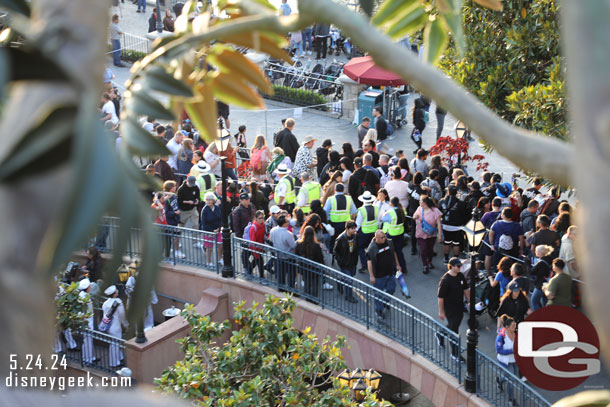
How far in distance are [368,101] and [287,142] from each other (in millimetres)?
5017

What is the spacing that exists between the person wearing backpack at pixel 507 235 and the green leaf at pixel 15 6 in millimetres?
11602

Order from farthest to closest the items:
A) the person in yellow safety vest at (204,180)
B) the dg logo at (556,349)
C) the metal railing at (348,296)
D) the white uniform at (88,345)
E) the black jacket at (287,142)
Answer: the black jacket at (287,142) → the person in yellow safety vest at (204,180) → the white uniform at (88,345) → the metal railing at (348,296) → the dg logo at (556,349)

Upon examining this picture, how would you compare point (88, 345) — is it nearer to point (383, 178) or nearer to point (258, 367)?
point (258, 367)

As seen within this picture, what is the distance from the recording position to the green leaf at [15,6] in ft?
4.12

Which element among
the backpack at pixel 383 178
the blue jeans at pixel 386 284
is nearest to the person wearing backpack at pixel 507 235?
the blue jeans at pixel 386 284

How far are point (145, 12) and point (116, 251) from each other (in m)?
33.2

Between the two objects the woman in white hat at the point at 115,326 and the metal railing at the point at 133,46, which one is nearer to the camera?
the woman in white hat at the point at 115,326

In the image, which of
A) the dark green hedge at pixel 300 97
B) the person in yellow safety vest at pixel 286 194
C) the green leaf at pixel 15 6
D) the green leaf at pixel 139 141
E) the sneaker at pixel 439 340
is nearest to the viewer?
the green leaf at pixel 15 6

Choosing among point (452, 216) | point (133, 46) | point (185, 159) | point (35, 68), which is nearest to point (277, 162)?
point (185, 159)

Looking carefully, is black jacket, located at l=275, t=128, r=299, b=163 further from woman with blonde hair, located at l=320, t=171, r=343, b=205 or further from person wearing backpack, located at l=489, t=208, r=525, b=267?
person wearing backpack, located at l=489, t=208, r=525, b=267

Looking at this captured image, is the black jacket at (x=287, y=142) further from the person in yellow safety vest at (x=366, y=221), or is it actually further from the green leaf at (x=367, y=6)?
the green leaf at (x=367, y=6)

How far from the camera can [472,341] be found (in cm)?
1047

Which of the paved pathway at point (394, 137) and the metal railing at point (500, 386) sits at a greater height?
the paved pathway at point (394, 137)

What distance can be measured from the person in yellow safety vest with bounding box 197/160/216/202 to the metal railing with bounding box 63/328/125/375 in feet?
10.5
